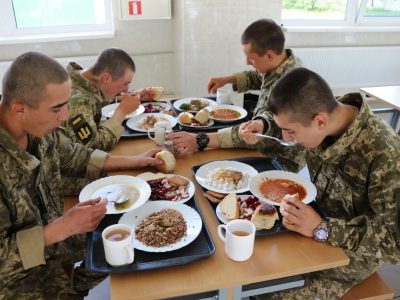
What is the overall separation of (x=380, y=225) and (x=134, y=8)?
2.92 metres

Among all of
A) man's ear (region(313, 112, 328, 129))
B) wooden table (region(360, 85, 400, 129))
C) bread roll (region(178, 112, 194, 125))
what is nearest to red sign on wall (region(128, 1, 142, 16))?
bread roll (region(178, 112, 194, 125))

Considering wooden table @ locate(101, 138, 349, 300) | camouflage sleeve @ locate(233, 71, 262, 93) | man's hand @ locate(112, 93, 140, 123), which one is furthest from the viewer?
camouflage sleeve @ locate(233, 71, 262, 93)

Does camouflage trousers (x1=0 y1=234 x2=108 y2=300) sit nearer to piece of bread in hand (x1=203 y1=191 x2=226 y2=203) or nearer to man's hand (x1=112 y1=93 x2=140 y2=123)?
piece of bread in hand (x1=203 y1=191 x2=226 y2=203)

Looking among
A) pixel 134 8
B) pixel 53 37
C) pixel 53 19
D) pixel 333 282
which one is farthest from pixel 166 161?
pixel 53 19

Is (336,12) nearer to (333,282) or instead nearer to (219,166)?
(219,166)

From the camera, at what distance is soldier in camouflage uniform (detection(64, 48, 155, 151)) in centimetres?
182

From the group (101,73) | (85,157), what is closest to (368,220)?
(85,157)

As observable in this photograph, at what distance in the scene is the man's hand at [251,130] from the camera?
1.83 metres

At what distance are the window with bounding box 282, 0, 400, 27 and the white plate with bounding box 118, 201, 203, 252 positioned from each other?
3.36m

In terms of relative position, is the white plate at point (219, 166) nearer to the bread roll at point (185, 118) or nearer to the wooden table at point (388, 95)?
the bread roll at point (185, 118)

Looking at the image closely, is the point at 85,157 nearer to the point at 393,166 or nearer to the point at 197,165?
the point at 197,165

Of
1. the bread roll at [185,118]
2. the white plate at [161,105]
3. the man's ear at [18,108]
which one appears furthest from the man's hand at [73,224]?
the white plate at [161,105]

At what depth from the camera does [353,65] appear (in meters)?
4.38

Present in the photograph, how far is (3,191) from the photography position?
126 cm
